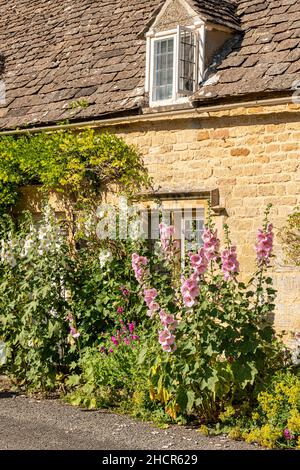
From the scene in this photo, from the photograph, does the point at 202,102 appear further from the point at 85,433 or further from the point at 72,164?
the point at 85,433

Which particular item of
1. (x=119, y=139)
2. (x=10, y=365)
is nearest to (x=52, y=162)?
(x=119, y=139)

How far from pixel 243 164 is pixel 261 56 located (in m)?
1.46

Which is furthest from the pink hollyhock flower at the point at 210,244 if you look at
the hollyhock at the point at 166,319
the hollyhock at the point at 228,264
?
the hollyhock at the point at 166,319

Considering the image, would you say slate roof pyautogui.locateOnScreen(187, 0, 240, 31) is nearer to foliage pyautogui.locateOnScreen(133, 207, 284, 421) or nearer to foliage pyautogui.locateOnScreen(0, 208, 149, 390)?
foliage pyautogui.locateOnScreen(0, 208, 149, 390)

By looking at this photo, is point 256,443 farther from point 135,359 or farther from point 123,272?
point 123,272

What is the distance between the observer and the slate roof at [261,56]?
9.97m

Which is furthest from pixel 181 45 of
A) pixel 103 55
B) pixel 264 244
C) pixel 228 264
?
pixel 228 264

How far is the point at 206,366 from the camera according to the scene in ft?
23.9

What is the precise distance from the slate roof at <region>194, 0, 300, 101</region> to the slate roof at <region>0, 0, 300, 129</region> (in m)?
0.01

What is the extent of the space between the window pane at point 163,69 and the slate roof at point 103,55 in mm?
273

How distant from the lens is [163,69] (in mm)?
11516

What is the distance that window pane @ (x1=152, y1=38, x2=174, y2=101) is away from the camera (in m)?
11.4

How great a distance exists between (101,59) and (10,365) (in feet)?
18.6

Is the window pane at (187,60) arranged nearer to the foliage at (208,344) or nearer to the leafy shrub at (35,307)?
the leafy shrub at (35,307)
